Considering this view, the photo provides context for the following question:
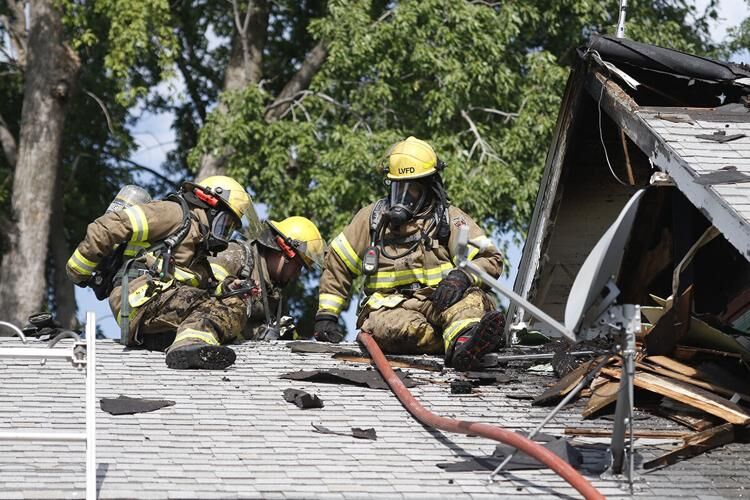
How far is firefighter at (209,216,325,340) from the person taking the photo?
959cm

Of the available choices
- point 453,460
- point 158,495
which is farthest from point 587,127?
point 158,495

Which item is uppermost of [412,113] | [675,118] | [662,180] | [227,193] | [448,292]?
[412,113]

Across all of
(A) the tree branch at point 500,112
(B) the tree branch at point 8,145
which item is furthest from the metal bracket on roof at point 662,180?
(B) the tree branch at point 8,145

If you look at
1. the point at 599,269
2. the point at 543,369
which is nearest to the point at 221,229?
the point at 543,369

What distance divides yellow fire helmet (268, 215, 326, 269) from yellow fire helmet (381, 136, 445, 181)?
1.13 metres

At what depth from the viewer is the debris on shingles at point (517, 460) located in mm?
6062

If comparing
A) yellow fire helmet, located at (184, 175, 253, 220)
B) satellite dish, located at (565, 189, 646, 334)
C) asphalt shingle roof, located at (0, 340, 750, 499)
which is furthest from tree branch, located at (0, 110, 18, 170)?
satellite dish, located at (565, 189, 646, 334)

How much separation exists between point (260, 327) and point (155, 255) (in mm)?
1399

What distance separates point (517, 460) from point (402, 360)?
2.44 meters

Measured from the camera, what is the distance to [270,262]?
32.7 ft

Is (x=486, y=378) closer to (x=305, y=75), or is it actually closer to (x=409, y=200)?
(x=409, y=200)

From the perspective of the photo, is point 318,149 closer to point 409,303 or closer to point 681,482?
point 409,303

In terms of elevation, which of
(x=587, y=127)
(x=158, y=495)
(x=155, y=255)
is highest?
(x=587, y=127)

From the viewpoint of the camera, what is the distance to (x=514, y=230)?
17.9 meters
